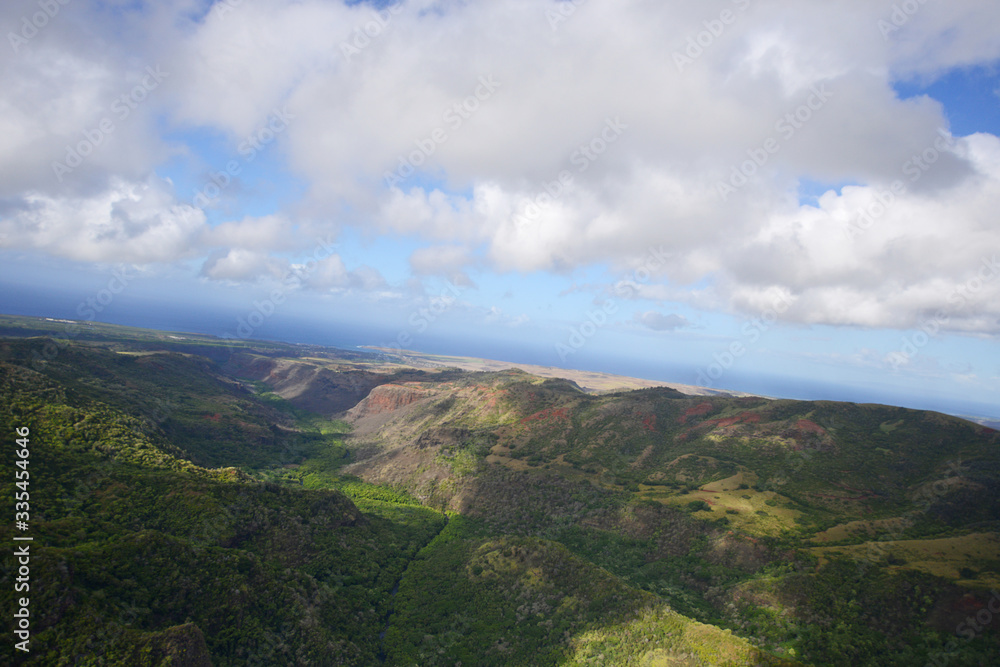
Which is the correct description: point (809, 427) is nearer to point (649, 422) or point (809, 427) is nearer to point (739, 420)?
point (739, 420)

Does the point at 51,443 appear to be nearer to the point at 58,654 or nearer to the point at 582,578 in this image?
the point at 58,654

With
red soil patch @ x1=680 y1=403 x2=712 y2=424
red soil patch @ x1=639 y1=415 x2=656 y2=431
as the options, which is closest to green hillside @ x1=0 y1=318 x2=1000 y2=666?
red soil patch @ x1=639 y1=415 x2=656 y2=431

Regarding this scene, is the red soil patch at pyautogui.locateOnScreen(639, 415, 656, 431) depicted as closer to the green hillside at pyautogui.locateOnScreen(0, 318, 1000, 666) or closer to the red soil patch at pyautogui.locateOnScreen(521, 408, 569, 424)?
the green hillside at pyautogui.locateOnScreen(0, 318, 1000, 666)

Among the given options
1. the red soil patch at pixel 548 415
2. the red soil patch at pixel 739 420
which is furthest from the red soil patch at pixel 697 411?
the red soil patch at pixel 548 415

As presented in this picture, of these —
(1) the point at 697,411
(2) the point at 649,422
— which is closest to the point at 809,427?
(1) the point at 697,411

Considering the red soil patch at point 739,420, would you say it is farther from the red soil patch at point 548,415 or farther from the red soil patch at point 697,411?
the red soil patch at point 548,415

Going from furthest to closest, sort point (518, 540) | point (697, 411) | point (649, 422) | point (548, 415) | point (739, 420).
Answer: point (548, 415), point (697, 411), point (649, 422), point (739, 420), point (518, 540)

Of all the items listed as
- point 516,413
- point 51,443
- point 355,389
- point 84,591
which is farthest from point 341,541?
point 355,389

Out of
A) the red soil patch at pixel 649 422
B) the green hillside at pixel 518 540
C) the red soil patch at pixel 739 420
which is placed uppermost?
the red soil patch at pixel 739 420
